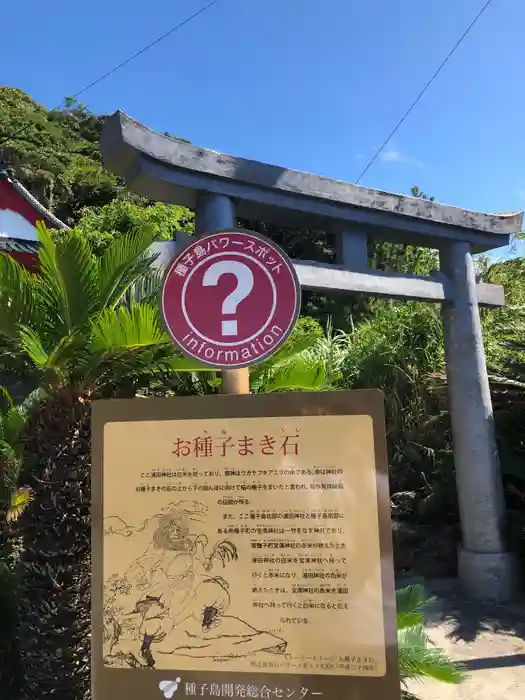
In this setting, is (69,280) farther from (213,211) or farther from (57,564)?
(57,564)

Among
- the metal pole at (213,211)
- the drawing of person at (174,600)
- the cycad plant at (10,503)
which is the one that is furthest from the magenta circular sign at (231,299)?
the metal pole at (213,211)

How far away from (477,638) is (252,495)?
434 cm

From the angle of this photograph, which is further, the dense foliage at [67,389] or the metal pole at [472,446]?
the metal pole at [472,446]

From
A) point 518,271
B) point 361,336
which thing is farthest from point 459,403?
point 518,271

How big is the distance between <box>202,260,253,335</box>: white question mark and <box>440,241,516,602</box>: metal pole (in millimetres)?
4720

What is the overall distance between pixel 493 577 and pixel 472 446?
1.33 metres

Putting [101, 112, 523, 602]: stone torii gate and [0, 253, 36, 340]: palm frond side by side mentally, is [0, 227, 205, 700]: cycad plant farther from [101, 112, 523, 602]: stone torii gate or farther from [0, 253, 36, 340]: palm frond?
[101, 112, 523, 602]: stone torii gate

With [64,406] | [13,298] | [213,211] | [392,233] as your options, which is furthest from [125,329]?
[392,233]

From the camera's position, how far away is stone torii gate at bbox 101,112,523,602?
459 cm

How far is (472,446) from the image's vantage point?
629 cm

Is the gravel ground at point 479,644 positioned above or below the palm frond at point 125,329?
below

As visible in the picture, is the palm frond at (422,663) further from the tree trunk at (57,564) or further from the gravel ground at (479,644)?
the tree trunk at (57,564)

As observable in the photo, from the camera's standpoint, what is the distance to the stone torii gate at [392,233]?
459cm

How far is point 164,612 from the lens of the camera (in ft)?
6.61
